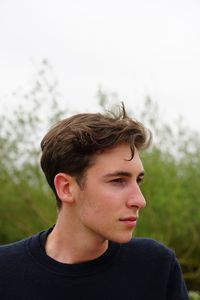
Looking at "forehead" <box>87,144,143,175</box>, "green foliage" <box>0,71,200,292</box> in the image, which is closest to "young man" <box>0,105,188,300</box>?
"forehead" <box>87,144,143,175</box>

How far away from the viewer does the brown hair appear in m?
2.46

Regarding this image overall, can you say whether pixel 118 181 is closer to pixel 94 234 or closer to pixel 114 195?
pixel 114 195


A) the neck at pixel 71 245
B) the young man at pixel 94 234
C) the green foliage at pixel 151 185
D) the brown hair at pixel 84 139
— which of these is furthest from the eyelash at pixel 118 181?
the green foliage at pixel 151 185

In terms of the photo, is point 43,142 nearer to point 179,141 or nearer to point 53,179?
point 53,179

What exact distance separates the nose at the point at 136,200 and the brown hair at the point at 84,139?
0.15 m

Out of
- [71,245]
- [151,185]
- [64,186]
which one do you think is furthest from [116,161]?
[151,185]

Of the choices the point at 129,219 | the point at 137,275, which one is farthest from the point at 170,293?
the point at 129,219

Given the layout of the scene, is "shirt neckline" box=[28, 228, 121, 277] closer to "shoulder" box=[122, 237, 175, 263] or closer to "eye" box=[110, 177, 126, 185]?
"shoulder" box=[122, 237, 175, 263]

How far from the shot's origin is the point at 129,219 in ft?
7.83

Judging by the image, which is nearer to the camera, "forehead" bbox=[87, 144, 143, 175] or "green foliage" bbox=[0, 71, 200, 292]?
"forehead" bbox=[87, 144, 143, 175]

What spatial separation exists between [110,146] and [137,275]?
1.62ft

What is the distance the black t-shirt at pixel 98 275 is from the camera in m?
2.46

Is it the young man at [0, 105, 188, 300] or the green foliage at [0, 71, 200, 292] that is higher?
the young man at [0, 105, 188, 300]

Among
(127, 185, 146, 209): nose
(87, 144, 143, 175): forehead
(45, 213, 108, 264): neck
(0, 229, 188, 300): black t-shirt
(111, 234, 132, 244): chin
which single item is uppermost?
(87, 144, 143, 175): forehead
